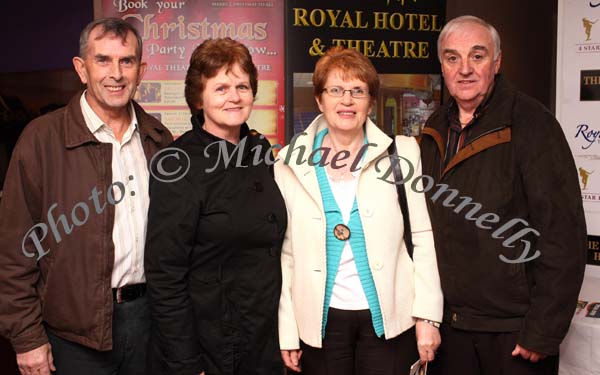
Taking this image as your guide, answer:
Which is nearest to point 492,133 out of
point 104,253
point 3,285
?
point 104,253

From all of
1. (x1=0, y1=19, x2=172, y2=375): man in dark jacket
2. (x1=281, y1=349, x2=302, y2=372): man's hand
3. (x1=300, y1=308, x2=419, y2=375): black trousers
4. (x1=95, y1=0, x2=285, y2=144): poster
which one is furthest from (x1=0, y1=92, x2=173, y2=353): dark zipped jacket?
(x1=95, y1=0, x2=285, y2=144): poster

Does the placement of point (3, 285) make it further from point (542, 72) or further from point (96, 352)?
point (542, 72)

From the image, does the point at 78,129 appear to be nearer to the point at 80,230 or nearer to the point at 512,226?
the point at 80,230

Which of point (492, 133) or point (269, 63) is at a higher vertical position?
point (269, 63)

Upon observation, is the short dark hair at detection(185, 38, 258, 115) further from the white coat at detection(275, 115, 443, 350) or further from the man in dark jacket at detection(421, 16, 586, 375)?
the man in dark jacket at detection(421, 16, 586, 375)

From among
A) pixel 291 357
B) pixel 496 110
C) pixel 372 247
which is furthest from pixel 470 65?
pixel 291 357

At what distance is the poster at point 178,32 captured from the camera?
385 cm

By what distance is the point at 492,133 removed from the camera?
2.37 meters

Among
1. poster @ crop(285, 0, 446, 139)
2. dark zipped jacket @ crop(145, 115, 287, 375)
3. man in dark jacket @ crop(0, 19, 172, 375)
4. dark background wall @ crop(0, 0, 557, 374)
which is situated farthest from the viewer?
dark background wall @ crop(0, 0, 557, 374)

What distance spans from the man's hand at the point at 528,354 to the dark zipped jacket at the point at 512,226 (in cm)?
2

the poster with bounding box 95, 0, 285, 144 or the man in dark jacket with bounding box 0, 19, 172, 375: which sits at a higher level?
the poster with bounding box 95, 0, 285, 144

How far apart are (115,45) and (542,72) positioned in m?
4.07

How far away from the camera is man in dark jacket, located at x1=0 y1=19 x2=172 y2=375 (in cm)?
230

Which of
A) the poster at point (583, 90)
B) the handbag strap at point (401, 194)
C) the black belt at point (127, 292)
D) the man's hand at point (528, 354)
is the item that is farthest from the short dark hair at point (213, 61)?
the poster at point (583, 90)
